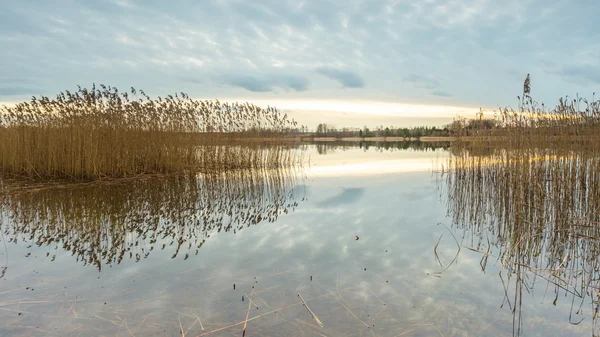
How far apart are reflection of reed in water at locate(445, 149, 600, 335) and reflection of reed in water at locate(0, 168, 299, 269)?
3178 millimetres

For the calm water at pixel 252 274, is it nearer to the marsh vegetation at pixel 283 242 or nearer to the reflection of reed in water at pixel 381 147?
the marsh vegetation at pixel 283 242

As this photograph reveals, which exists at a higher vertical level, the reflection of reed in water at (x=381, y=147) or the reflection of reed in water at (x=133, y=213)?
the reflection of reed in water at (x=381, y=147)

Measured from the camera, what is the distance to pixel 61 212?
6.27 meters

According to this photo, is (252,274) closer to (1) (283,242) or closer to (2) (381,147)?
(1) (283,242)

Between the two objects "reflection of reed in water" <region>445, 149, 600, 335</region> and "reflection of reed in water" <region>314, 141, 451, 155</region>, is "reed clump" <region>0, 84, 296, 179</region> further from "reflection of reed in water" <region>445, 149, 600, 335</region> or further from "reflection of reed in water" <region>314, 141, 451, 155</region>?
A: "reflection of reed in water" <region>314, 141, 451, 155</region>

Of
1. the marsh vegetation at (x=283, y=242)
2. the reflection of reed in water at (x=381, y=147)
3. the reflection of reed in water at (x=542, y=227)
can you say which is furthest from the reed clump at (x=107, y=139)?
the reflection of reed in water at (x=381, y=147)

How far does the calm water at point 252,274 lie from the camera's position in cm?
264

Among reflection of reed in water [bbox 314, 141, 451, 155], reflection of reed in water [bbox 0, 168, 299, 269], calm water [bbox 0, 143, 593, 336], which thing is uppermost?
reflection of reed in water [bbox 314, 141, 451, 155]

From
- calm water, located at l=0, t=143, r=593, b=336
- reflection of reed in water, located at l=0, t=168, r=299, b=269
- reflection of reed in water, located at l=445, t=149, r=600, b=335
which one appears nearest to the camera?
calm water, located at l=0, t=143, r=593, b=336

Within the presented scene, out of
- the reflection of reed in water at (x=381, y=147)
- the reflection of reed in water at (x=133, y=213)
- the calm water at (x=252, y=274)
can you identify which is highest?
the reflection of reed in water at (x=381, y=147)

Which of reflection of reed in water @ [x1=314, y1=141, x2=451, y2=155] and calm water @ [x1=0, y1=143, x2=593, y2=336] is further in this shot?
reflection of reed in water @ [x1=314, y1=141, x2=451, y2=155]

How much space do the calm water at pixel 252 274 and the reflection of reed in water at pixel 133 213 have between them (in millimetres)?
35

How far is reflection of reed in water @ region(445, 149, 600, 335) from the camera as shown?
10.9 feet

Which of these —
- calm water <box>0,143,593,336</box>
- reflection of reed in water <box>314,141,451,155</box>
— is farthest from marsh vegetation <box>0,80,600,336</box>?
reflection of reed in water <box>314,141,451,155</box>
